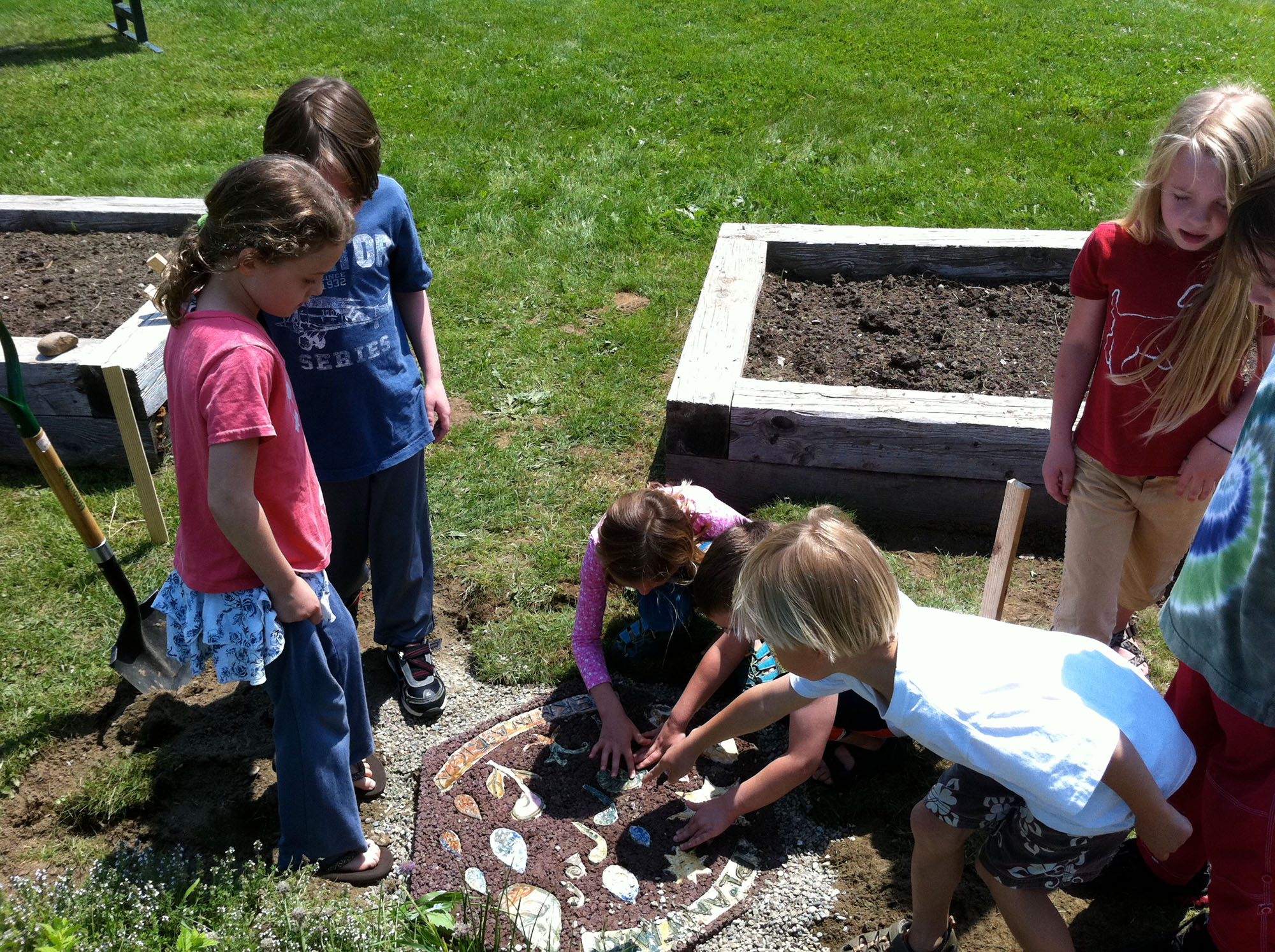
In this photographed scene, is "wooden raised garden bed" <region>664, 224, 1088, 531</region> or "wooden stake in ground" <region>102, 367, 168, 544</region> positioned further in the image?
"wooden raised garden bed" <region>664, 224, 1088, 531</region>

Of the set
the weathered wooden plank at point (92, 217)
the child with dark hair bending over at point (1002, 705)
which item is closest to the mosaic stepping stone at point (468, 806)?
the child with dark hair bending over at point (1002, 705)

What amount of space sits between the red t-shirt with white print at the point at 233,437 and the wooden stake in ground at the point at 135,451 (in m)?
1.55

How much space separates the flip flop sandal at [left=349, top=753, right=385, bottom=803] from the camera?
2.83 metres

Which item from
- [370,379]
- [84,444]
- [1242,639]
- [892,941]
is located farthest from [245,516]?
[84,444]

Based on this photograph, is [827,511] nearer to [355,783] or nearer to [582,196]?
[355,783]

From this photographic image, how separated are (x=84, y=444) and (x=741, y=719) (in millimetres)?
3302

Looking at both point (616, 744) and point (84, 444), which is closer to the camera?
point (616, 744)

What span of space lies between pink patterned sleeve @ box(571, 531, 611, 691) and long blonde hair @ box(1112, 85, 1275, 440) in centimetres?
158

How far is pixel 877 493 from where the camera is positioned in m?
3.87

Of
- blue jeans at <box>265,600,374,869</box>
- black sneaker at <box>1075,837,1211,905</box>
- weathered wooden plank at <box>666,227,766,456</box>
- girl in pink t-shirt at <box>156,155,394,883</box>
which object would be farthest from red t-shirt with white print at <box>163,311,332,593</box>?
black sneaker at <box>1075,837,1211,905</box>

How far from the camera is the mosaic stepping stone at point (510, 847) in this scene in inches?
102

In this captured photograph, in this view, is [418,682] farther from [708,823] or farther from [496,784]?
[708,823]

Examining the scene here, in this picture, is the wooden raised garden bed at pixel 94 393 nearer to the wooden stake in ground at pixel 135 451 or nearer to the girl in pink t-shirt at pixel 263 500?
the wooden stake in ground at pixel 135 451

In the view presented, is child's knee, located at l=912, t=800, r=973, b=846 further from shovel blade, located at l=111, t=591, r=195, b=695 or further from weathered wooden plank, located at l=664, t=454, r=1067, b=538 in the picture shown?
shovel blade, located at l=111, t=591, r=195, b=695
